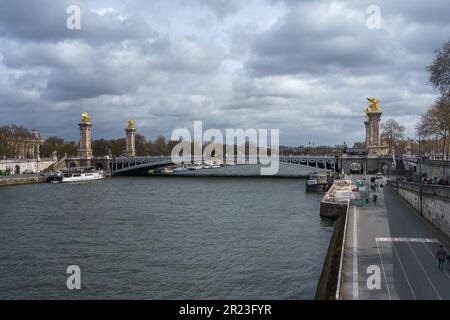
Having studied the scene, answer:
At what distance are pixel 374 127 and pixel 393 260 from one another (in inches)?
2138

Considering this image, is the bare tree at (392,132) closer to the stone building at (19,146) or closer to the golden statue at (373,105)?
the golden statue at (373,105)

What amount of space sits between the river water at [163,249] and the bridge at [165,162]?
25.7m

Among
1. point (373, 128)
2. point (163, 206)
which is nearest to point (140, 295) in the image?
point (163, 206)

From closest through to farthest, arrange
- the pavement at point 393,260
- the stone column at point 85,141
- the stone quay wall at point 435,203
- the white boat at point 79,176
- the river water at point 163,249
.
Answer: the pavement at point 393,260
the river water at point 163,249
the stone quay wall at point 435,203
the white boat at point 79,176
the stone column at point 85,141

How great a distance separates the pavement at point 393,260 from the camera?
1068cm

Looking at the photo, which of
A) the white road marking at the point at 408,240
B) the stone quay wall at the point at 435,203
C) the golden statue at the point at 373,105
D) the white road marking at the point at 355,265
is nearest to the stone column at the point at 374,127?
the golden statue at the point at 373,105

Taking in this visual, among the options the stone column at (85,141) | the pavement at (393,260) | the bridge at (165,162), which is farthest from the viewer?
the stone column at (85,141)

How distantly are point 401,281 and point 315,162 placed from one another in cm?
4845

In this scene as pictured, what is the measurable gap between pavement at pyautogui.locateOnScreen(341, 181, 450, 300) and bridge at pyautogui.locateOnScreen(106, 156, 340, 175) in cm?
3573

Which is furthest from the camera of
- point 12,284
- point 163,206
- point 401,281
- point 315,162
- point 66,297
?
point 315,162

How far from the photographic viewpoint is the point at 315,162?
59469 mm

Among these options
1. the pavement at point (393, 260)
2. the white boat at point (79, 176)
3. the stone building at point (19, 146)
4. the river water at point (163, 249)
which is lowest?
the river water at point (163, 249)

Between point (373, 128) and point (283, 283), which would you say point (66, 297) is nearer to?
point (283, 283)

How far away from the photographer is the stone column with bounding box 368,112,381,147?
214ft
